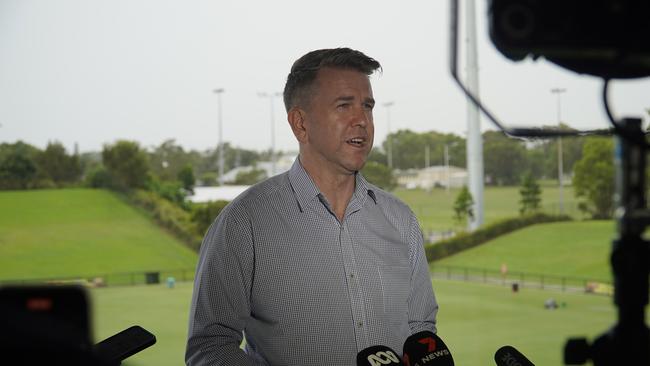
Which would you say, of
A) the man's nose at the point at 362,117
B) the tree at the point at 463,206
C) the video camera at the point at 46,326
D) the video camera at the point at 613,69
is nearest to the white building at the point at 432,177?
the tree at the point at 463,206

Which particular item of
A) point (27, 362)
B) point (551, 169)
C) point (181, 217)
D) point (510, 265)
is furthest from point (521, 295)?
point (27, 362)

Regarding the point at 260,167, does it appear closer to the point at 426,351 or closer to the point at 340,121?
the point at 340,121

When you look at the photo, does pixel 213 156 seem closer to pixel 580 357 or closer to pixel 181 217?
pixel 181 217

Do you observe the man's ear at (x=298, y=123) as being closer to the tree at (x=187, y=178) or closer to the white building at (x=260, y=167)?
the white building at (x=260, y=167)

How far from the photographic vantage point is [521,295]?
22.0m

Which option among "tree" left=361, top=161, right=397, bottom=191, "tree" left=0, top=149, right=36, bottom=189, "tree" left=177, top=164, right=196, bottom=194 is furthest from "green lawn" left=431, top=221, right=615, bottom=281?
"tree" left=0, top=149, right=36, bottom=189

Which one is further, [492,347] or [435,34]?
[492,347]

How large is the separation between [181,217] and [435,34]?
6.70 m

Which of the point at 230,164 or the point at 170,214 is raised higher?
the point at 230,164

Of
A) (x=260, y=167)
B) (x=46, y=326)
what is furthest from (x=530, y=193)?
(x=46, y=326)

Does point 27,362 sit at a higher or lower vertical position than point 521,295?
higher

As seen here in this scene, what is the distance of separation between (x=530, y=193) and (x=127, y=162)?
8.14 meters

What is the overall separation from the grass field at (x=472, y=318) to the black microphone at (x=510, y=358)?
1532 cm

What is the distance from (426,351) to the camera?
55.5 inches
